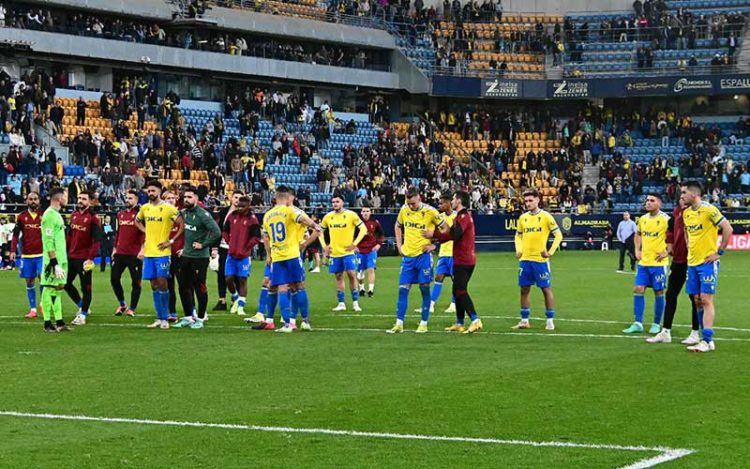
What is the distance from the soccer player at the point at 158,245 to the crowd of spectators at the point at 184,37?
35.9m

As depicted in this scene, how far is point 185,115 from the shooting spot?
201 feet

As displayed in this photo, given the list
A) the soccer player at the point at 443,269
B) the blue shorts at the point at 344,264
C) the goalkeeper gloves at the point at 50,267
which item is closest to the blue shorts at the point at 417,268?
the soccer player at the point at 443,269

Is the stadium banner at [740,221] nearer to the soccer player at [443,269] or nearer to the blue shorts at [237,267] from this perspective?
the soccer player at [443,269]

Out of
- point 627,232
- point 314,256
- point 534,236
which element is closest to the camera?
point 534,236

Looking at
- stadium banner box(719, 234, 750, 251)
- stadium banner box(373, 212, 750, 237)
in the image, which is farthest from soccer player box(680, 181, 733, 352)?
stadium banner box(719, 234, 750, 251)

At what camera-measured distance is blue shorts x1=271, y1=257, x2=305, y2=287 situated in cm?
2092

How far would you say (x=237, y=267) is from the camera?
80.9 ft

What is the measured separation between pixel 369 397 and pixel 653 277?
30.0 ft

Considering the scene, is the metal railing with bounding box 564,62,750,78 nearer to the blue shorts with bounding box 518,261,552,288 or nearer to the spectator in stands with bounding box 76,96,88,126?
the spectator in stands with bounding box 76,96,88,126

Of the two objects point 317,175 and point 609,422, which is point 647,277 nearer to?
point 609,422

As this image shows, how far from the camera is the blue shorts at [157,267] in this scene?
72.5ft

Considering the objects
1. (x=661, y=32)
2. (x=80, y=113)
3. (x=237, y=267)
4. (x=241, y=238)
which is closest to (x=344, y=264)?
(x=237, y=267)

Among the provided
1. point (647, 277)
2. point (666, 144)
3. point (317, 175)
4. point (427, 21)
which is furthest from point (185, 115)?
point (647, 277)

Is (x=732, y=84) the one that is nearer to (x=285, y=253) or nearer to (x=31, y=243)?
(x=31, y=243)
